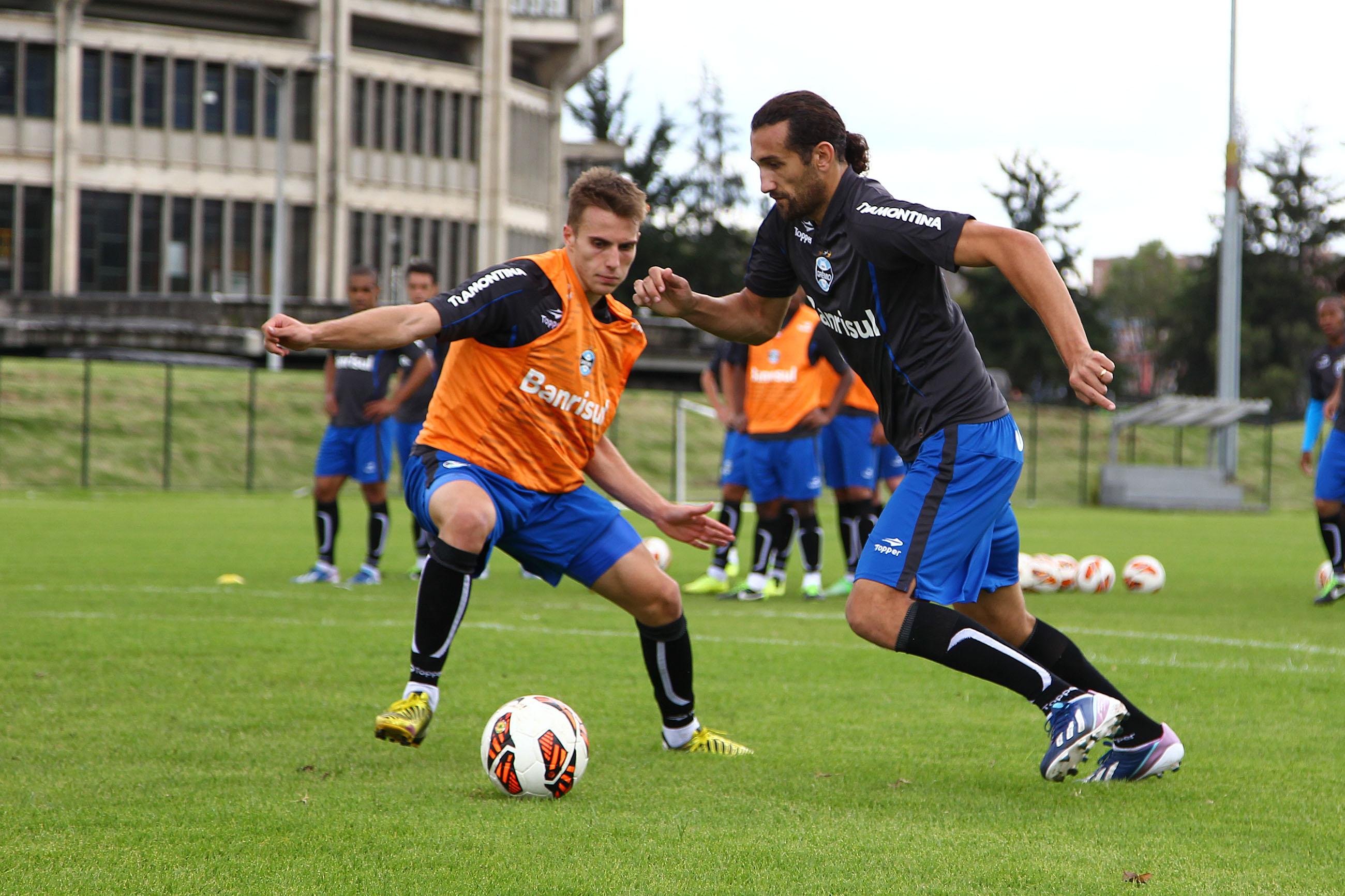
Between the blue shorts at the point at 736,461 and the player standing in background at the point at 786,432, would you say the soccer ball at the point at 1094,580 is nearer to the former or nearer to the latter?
the player standing in background at the point at 786,432

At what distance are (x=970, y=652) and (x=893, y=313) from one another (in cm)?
110

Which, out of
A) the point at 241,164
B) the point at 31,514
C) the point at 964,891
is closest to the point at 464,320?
the point at 964,891

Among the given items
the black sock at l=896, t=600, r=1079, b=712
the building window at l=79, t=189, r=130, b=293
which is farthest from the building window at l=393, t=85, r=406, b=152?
the black sock at l=896, t=600, r=1079, b=712

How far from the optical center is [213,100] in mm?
46812

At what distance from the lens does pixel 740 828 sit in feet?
13.8

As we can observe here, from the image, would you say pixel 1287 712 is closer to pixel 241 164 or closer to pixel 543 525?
pixel 543 525

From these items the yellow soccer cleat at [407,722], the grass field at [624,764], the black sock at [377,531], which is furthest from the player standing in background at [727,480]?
the yellow soccer cleat at [407,722]

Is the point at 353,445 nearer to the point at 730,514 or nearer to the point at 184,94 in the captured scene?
the point at 730,514

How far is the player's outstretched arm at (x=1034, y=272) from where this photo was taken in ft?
13.2

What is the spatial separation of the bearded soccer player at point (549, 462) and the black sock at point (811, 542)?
19.2ft

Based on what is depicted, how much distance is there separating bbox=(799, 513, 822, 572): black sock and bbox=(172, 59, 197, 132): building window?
4060cm

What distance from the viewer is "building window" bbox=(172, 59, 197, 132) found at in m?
46.0

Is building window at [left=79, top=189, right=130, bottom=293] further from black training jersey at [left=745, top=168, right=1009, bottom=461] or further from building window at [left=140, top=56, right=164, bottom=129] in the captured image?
black training jersey at [left=745, top=168, right=1009, bottom=461]

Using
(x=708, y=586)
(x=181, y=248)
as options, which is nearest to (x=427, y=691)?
(x=708, y=586)
